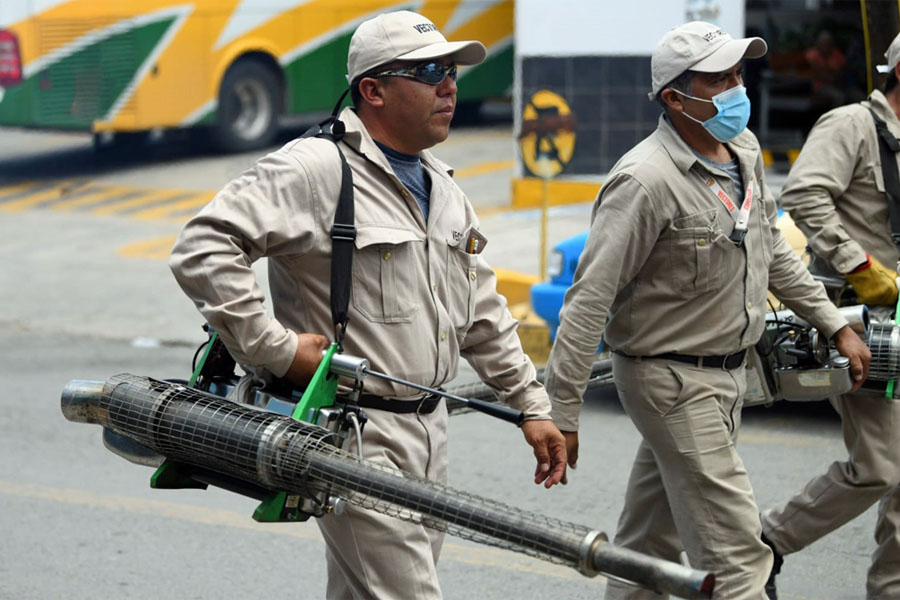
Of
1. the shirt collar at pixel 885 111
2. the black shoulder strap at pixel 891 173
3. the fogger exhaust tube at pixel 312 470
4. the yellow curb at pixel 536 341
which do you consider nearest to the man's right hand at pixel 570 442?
the fogger exhaust tube at pixel 312 470

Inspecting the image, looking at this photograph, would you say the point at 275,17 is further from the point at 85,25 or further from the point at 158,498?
the point at 158,498

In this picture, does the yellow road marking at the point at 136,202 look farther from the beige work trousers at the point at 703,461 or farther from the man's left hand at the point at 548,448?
the man's left hand at the point at 548,448

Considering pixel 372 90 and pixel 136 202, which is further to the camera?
pixel 136 202

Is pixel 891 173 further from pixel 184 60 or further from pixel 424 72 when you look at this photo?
pixel 184 60

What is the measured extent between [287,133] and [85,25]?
166 inches

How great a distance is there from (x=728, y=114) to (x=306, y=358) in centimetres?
155

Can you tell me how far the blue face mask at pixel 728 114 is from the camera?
4.09 m

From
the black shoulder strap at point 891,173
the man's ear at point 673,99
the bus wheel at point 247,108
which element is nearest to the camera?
the man's ear at point 673,99

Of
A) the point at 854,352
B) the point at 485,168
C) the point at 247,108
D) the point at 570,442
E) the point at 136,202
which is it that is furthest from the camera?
the point at 247,108

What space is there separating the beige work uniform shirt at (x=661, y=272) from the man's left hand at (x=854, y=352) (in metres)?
0.37

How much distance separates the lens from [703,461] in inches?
160

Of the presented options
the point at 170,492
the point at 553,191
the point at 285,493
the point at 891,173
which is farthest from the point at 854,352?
the point at 553,191

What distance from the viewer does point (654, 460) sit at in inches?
174

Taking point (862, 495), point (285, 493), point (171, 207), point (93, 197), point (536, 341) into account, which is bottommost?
point (93, 197)
